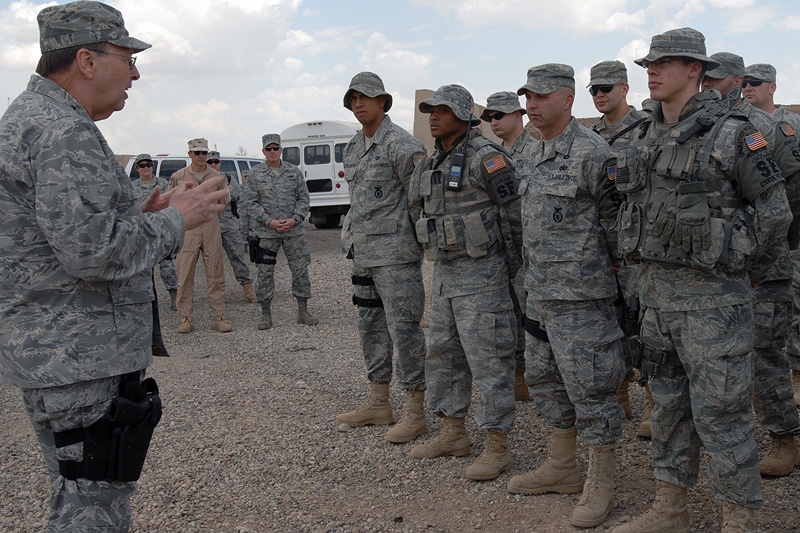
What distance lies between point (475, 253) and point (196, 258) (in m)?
5.48

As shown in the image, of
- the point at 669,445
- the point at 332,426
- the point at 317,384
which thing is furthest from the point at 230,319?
the point at 669,445

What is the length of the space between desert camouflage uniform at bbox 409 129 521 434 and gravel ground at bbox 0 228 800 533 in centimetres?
55

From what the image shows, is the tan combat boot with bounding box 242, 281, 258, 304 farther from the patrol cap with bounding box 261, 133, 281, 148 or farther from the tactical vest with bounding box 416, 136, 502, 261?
the tactical vest with bounding box 416, 136, 502, 261

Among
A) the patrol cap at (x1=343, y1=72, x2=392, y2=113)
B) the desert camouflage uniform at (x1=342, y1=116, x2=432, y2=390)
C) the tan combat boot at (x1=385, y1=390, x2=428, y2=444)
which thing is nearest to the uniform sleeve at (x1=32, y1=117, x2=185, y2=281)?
the desert camouflage uniform at (x1=342, y1=116, x2=432, y2=390)

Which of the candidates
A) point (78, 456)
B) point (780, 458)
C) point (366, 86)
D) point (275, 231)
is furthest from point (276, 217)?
point (78, 456)

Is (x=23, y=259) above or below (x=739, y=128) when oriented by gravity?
below

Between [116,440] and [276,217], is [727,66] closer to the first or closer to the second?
[116,440]

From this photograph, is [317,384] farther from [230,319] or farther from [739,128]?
[739,128]

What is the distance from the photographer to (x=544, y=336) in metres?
3.88

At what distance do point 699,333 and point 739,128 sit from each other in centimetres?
86

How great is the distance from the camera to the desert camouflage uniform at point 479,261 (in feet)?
13.5

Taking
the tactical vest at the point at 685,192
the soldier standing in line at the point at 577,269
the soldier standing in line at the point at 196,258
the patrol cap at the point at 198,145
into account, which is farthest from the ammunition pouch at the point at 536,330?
the patrol cap at the point at 198,145

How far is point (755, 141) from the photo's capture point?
2.98 m

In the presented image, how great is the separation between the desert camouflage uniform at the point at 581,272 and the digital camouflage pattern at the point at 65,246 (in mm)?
1906
